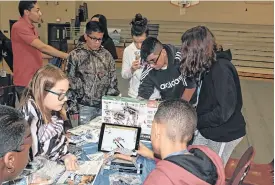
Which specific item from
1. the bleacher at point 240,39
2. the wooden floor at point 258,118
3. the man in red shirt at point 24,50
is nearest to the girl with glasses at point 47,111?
the man in red shirt at point 24,50

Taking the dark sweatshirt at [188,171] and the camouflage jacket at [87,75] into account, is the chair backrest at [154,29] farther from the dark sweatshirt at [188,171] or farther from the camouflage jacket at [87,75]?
the dark sweatshirt at [188,171]

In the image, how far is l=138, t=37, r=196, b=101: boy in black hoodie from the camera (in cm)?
252

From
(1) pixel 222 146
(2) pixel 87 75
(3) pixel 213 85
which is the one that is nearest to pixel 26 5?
(2) pixel 87 75

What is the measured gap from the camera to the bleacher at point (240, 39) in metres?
9.84

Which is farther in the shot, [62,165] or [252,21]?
[252,21]

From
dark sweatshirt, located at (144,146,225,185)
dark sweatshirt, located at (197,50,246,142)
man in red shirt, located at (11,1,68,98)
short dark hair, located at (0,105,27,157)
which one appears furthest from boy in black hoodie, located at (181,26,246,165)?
man in red shirt, located at (11,1,68,98)

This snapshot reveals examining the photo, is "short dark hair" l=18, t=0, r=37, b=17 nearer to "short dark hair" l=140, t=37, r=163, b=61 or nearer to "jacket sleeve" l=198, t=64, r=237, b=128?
"short dark hair" l=140, t=37, r=163, b=61

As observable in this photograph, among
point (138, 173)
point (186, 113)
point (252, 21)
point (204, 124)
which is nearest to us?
point (186, 113)

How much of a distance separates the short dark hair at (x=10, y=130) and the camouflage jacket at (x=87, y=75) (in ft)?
5.62

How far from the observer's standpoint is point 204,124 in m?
2.28

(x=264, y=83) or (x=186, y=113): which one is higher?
(x=186, y=113)

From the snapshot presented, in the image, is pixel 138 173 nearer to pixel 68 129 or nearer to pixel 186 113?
pixel 186 113

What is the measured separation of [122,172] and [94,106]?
3.94 feet

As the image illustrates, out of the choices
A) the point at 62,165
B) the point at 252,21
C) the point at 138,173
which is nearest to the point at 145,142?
the point at 138,173
